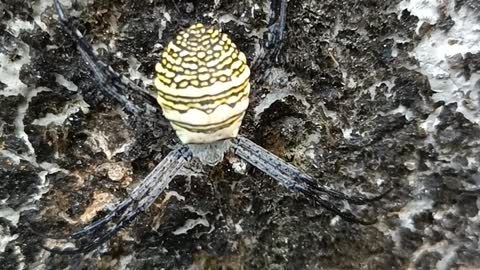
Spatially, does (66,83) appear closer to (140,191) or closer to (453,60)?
(140,191)

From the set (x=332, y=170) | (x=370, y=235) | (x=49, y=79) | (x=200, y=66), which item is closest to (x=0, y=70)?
(x=49, y=79)

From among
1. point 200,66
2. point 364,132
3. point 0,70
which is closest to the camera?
point 200,66

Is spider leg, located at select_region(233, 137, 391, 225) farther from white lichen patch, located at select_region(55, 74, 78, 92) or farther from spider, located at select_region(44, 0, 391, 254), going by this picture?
white lichen patch, located at select_region(55, 74, 78, 92)

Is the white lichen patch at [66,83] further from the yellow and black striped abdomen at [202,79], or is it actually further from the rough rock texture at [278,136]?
the yellow and black striped abdomen at [202,79]

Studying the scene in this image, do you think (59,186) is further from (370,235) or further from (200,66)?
(370,235)

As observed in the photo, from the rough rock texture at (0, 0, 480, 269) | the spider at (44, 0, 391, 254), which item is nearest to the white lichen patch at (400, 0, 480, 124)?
the rough rock texture at (0, 0, 480, 269)

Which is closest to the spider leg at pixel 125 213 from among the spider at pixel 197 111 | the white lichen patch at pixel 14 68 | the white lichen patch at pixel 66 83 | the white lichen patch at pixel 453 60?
the spider at pixel 197 111
